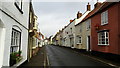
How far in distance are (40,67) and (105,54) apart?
850 centimetres

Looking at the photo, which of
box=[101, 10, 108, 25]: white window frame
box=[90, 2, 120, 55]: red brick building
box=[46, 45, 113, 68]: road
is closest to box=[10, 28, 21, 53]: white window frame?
box=[46, 45, 113, 68]: road

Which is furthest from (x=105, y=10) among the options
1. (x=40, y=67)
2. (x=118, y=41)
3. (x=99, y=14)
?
(x=40, y=67)

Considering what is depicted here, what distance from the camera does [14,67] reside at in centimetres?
695

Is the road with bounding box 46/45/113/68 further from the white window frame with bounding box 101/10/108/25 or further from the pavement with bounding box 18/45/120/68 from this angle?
the white window frame with bounding box 101/10/108/25

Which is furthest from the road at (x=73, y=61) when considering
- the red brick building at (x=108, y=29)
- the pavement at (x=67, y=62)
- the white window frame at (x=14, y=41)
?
the white window frame at (x=14, y=41)

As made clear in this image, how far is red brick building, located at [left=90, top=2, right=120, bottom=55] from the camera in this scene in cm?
1271

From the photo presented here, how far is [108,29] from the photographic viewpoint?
1441 cm

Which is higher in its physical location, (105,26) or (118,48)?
(105,26)

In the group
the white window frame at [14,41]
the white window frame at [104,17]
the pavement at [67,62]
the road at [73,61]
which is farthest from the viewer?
the white window frame at [104,17]

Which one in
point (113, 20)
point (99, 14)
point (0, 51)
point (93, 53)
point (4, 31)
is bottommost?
point (93, 53)

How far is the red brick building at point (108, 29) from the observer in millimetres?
12711

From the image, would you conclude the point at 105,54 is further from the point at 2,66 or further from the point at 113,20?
the point at 2,66

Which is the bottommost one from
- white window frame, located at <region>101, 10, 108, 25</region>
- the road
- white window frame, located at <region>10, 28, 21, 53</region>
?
the road

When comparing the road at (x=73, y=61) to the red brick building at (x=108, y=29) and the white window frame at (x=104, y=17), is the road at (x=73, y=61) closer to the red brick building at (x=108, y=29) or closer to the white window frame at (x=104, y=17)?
the red brick building at (x=108, y=29)
